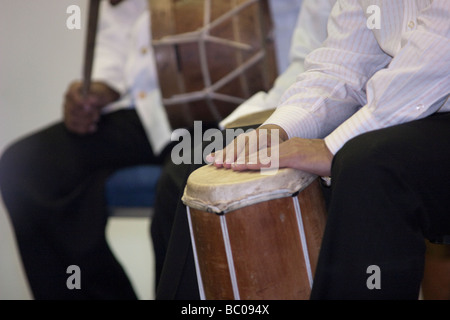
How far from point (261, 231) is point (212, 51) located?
1.03 meters

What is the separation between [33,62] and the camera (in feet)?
9.77

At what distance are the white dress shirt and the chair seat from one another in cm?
13

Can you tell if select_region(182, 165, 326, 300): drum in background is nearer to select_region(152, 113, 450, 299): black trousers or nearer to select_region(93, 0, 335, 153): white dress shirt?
select_region(152, 113, 450, 299): black trousers

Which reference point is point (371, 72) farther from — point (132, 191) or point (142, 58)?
point (142, 58)

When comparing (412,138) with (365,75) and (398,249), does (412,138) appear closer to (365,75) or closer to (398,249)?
(398,249)

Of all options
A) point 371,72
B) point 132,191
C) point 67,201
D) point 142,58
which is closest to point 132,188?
point 132,191

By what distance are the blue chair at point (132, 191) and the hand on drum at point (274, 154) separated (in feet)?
2.99

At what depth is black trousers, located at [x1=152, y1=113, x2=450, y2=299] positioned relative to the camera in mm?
833

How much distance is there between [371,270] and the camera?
32.7 inches

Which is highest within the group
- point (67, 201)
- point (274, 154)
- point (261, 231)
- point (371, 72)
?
point (371, 72)

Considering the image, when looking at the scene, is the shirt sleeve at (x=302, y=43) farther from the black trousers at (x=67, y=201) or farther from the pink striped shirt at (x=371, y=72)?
the black trousers at (x=67, y=201)

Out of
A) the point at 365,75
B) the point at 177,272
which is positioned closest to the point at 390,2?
the point at 365,75

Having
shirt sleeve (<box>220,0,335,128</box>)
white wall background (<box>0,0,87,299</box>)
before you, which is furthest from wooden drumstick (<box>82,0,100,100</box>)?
white wall background (<box>0,0,87,299</box>)

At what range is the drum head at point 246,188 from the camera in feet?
3.09
